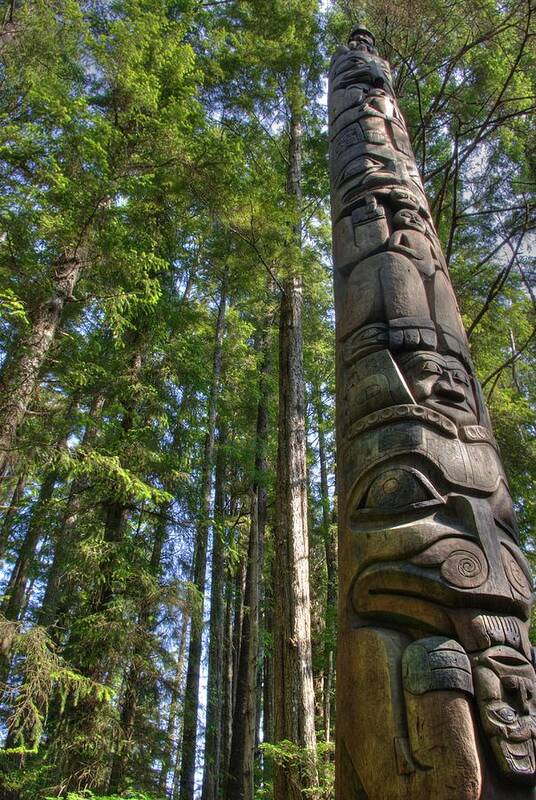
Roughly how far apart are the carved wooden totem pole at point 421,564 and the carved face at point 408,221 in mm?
147

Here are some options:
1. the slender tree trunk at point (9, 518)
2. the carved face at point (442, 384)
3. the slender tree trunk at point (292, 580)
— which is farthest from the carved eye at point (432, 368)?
the slender tree trunk at point (9, 518)

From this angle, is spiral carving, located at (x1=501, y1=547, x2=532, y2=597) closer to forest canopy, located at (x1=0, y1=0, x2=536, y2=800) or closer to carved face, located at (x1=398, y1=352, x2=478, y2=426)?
carved face, located at (x1=398, y1=352, x2=478, y2=426)

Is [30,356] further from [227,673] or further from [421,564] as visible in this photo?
[227,673]

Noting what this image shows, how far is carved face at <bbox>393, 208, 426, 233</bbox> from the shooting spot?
195 inches

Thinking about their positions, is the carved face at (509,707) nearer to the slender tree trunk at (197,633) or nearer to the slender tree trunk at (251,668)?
the slender tree trunk at (197,633)

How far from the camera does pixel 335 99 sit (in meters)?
7.14

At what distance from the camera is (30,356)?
6.78 metres

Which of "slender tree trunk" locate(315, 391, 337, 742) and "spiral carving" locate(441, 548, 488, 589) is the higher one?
"slender tree trunk" locate(315, 391, 337, 742)

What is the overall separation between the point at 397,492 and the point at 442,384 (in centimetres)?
93

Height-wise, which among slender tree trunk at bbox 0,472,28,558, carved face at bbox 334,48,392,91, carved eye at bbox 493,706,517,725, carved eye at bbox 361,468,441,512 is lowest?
carved eye at bbox 493,706,517,725

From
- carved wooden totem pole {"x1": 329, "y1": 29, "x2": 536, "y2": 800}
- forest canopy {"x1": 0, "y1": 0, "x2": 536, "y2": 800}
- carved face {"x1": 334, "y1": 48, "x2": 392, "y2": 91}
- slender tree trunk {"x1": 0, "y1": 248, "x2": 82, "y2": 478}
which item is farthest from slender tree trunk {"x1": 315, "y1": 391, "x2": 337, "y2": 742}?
carved wooden totem pole {"x1": 329, "y1": 29, "x2": 536, "y2": 800}

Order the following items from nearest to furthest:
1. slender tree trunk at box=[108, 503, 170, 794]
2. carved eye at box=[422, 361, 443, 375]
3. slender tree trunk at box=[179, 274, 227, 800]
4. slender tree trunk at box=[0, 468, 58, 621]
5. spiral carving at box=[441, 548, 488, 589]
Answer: spiral carving at box=[441, 548, 488, 589] < carved eye at box=[422, 361, 443, 375] < slender tree trunk at box=[108, 503, 170, 794] < slender tree trunk at box=[0, 468, 58, 621] < slender tree trunk at box=[179, 274, 227, 800]

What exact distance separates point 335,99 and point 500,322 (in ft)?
18.9

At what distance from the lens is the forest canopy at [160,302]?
22.5ft
